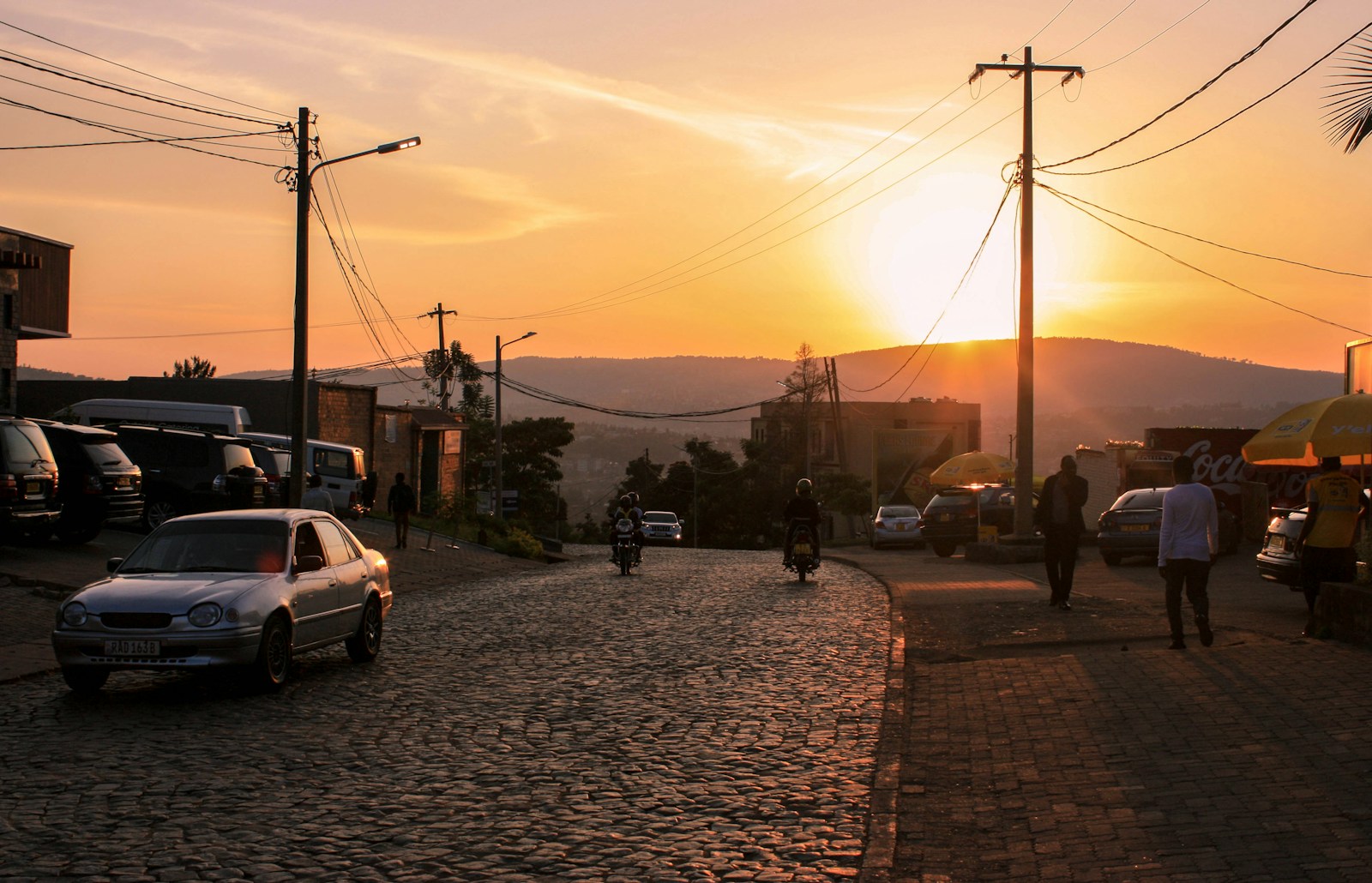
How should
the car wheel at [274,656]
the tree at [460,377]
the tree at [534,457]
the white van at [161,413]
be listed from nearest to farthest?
the car wheel at [274,656], the white van at [161,413], the tree at [460,377], the tree at [534,457]

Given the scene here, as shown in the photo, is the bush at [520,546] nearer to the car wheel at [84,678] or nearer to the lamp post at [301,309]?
the lamp post at [301,309]

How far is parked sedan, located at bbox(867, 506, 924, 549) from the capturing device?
44.2 m

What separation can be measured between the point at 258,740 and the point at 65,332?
133 feet

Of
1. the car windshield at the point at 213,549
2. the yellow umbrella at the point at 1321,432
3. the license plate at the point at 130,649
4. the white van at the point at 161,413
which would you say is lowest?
the license plate at the point at 130,649

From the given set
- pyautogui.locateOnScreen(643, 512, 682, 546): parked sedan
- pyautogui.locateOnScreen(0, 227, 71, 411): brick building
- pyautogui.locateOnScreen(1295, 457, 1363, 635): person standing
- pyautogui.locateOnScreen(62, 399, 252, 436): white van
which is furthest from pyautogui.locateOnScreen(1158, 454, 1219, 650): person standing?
pyautogui.locateOnScreen(643, 512, 682, 546): parked sedan

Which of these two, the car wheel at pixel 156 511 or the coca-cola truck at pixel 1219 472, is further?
the coca-cola truck at pixel 1219 472

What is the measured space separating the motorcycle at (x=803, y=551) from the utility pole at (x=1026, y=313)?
5.54m

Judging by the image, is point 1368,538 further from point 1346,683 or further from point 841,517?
point 841,517

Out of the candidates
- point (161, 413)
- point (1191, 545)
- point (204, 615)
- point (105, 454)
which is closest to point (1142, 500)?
point (1191, 545)

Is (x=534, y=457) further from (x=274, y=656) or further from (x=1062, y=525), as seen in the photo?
(x=274, y=656)

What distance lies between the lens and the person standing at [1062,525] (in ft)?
55.2

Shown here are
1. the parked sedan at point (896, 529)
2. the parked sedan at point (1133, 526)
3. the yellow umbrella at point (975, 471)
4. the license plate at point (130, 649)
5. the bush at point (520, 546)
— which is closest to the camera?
the license plate at point (130, 649)

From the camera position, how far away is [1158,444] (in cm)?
4166

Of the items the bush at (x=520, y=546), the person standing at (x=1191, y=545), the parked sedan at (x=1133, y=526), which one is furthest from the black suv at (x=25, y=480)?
the parked sedan at (x=1133, y=526)
